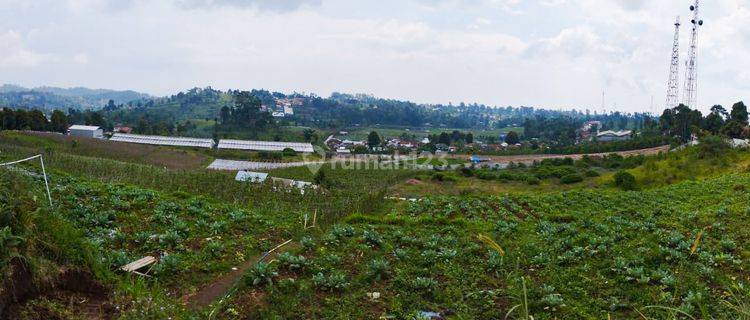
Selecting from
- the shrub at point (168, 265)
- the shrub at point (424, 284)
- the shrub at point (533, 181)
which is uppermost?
the shrub at point (168, 265)

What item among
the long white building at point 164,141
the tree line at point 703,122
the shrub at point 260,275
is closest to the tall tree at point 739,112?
the tree line at point 703,122

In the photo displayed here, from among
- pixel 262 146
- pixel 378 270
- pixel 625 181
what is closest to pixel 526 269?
pixel 378 270

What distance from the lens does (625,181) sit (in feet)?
106

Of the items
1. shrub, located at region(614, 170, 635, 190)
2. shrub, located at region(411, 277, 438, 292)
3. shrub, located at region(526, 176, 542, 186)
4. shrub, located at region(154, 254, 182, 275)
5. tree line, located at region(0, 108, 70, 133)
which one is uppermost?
tree line, located at region(0, 108, 70, 133)

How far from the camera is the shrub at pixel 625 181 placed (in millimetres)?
31783

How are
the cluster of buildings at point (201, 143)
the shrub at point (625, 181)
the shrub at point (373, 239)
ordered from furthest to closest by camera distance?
the cluster of buildings at point (201, 143)
the shrub at point (625, 181)
the shrub at point (373, 239)

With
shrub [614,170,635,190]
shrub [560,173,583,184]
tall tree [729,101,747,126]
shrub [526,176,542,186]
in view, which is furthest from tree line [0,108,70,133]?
tall tree [729,101,747,126]

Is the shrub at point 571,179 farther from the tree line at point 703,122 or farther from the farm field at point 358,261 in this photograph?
the farm field at point 358,261

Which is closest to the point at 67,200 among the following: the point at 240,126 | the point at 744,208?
the point at 744,208

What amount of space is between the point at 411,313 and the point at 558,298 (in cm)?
200

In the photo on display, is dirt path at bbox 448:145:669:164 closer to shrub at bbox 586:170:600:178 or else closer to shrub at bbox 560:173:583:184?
shrub at bbox 586:170:600:178

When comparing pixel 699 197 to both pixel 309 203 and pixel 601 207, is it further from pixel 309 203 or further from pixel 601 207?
pixel 309 203

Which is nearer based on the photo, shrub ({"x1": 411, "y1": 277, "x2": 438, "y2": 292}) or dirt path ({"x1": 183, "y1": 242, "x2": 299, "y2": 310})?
dirt path ({"x1": 183, "y1": 242, "x2": 299, "y2": 310})

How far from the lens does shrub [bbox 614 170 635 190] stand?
31783 mm
